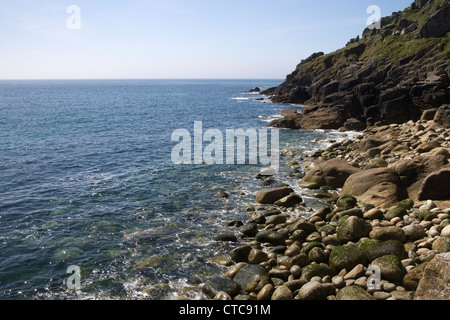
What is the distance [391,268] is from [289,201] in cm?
1012

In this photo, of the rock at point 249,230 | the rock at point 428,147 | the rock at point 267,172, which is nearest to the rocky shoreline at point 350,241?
the rock at point 249,230

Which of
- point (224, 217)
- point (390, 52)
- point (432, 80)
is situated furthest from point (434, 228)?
point (390, 52)

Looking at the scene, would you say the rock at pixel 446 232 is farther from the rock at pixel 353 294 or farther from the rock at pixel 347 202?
the rock at pixel 347 202

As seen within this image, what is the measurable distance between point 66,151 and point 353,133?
118 ft

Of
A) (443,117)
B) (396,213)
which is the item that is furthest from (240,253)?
(443,117)

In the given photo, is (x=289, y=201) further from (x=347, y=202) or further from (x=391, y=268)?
(x=391, y=268)

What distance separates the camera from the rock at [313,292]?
11.1m

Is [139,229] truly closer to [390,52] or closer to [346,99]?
[346,99]

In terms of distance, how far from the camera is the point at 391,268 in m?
11.5

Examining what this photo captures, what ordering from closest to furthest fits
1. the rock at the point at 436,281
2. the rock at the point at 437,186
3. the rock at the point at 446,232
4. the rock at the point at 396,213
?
1. the rock at the point at 436,281
2. the rock at the point at 446,232
3. the rock at the point at 396,213
4. the rock at the point at 437,186

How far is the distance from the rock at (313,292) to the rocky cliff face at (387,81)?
3513cm

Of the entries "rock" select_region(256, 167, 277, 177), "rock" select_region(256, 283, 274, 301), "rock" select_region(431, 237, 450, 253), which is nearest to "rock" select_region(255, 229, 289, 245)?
"rock" select_region(256, 283, 274, 301)

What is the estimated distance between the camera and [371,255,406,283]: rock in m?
11.4

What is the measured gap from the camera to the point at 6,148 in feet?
125
